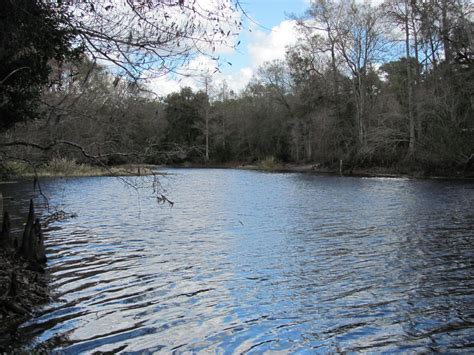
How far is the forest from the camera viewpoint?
6.48 meters

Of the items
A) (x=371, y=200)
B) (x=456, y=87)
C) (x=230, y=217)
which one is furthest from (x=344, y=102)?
(x=230, y=217)

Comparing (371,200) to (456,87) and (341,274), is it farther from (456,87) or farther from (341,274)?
(456,87)

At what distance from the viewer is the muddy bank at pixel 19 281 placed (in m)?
6.09

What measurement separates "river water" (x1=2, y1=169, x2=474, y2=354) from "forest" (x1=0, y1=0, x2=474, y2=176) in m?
1.42

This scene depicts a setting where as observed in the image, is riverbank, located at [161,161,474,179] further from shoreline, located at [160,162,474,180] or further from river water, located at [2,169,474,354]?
river water, located at [2,169,474,354]

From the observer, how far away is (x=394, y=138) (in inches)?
1719

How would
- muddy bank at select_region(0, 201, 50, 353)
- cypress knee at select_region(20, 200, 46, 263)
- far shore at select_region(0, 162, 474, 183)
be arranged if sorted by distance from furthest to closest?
cypress knee at select_region(20, 200, 46, 263) → far shore at select_region(0, 162, 474, 183) → muddy bank at select_region(0, 201, 50, 353)

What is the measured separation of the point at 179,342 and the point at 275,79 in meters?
62.6

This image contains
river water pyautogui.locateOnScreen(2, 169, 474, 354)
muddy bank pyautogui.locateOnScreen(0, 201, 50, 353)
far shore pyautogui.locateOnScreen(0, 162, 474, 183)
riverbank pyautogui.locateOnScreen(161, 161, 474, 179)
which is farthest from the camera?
riverbank pyautogui.locateOnScreen(161, 161, 474, 179)

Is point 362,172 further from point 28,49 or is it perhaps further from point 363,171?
point 28,49

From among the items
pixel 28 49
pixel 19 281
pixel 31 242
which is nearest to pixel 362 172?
pixel 31 242

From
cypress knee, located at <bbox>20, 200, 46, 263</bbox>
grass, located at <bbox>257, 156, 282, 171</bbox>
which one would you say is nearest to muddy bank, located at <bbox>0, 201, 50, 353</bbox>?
cypress knee, located at <bbox>20, 200, 46, 263</bbox>

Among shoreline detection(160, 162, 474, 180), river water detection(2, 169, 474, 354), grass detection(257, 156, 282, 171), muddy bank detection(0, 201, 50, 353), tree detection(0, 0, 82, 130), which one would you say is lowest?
river water detection(2, 169, 474, 354)

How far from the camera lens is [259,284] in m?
8.37
